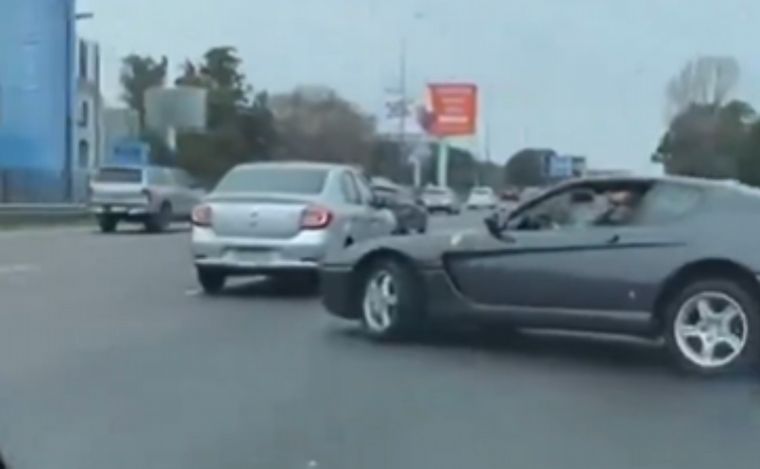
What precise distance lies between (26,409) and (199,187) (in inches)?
1312

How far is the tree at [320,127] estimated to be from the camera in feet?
284

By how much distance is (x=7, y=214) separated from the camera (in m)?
41.5

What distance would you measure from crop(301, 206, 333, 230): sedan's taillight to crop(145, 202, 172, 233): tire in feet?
70.6

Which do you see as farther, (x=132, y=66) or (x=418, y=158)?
(x=132, y=66)

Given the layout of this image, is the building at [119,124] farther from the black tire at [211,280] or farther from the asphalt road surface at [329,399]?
the asphalt road surface at [329,399]

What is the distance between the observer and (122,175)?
3619 cm

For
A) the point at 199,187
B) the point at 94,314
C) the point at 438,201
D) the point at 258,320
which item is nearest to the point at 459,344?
the point at 258,320

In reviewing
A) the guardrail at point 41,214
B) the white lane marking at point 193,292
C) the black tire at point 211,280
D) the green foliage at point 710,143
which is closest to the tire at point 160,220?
the guardrail at point 41,214

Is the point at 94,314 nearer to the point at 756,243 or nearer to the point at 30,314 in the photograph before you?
the point at 30,314

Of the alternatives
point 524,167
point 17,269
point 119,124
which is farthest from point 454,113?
point 17,269

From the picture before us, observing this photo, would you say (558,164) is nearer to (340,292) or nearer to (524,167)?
(524,167)

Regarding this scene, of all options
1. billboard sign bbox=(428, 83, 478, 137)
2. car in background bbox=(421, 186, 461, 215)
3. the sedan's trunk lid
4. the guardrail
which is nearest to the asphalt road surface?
the sedan's trunk lid

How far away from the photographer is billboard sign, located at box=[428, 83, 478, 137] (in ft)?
317

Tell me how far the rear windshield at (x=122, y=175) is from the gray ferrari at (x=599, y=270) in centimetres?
2496
